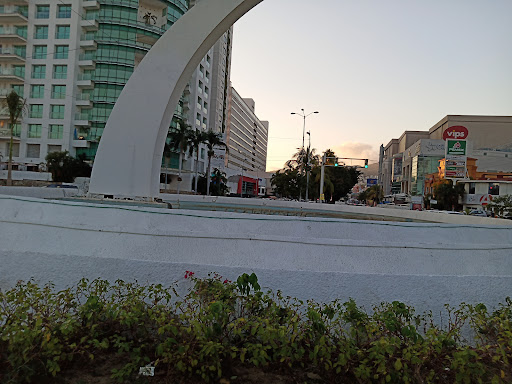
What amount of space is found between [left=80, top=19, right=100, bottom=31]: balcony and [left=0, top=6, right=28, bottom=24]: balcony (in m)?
7.35

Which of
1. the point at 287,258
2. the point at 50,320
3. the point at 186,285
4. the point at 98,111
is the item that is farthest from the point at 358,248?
the point at 98,111

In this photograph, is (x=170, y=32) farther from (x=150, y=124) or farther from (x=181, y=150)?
(x=181, y=150)

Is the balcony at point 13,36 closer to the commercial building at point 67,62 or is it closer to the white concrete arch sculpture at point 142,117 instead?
the commercial building at point 67,62

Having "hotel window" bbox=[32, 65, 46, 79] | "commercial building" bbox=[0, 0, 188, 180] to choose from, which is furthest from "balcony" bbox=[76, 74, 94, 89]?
"hotel window" bbox=[32, 65, 46, 79]

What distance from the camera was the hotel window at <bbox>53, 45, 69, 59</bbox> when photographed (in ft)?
159

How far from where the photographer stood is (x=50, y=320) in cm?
326

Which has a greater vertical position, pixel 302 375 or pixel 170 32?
pixel 170 32

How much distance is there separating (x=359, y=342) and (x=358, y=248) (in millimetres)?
1220

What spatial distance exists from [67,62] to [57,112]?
20.8 feet

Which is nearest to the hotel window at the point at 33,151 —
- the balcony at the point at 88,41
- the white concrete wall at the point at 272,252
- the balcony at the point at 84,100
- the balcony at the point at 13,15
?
the balcony at the point at 84,100

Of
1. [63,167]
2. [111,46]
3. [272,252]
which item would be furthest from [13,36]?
[272,252]

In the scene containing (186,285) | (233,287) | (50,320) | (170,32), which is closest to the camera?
(50,320)

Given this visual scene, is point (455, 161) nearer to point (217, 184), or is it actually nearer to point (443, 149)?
point (443, 149)

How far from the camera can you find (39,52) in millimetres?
49438
